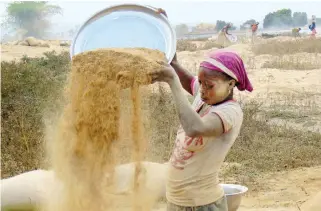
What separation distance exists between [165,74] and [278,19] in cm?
6748

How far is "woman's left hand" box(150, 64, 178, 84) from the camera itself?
259cm

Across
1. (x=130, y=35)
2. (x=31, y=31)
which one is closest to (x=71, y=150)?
(x=130, y=35)

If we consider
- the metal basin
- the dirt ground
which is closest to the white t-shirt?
the metal basin

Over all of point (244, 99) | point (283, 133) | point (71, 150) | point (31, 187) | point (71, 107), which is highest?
point (71, 107)

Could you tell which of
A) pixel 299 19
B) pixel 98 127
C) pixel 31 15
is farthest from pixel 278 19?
pixel 98 127

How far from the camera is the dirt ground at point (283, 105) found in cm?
573

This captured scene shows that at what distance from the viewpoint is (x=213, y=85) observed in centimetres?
266

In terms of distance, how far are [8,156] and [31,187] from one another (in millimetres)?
1571

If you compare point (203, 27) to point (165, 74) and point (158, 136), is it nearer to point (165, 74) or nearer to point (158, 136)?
point (158, 136)

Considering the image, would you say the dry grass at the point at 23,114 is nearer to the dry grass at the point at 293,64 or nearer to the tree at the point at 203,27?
the dry grass at the point at 293,64

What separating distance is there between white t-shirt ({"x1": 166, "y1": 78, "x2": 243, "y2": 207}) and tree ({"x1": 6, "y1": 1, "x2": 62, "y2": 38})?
38.6 m

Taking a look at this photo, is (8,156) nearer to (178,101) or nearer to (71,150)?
(71,150)

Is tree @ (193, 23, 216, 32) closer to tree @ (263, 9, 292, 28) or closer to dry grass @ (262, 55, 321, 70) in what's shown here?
tree @ (263, 9, 292, 28)

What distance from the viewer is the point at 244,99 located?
1095cm
